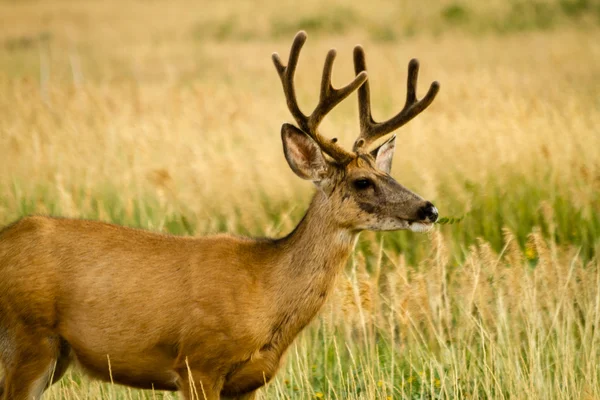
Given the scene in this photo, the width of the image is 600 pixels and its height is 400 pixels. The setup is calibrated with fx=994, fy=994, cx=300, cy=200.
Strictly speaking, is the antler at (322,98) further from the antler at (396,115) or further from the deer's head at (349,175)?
the antler at (396,115)

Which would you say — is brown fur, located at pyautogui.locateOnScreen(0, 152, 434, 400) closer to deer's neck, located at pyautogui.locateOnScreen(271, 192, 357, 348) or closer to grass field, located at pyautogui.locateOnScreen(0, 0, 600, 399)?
deer's neck, located at pyautogui.locateOnScreen(271, 192, 357, 348)

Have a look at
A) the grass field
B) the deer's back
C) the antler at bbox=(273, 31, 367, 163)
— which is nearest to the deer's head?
A: the antler at bbox=(273, 31, 367, 163)

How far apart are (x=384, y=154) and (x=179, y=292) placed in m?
1.63

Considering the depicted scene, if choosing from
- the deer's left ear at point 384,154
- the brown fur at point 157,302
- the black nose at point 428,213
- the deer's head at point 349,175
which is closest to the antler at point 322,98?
the deer's head at point 349,175

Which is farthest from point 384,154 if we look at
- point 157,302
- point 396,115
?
point 157,302

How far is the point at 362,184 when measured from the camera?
5582 mm

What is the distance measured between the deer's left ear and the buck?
18.2 inches

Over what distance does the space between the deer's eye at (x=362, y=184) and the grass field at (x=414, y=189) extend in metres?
0.83

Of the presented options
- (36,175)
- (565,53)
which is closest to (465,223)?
(36,175)

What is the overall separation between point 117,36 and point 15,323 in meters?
29.2

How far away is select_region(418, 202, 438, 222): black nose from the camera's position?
5.37 m

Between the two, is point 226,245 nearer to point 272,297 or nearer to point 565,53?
point 272,297

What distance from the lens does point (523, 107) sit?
1161cm

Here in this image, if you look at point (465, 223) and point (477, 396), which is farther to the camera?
point (465, 223)
